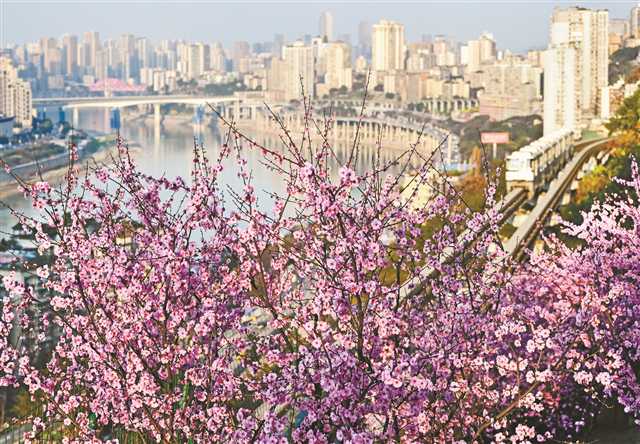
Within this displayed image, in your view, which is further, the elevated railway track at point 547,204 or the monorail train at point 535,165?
the monorail train at point 535,165

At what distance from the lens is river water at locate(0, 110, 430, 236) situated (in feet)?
50.2

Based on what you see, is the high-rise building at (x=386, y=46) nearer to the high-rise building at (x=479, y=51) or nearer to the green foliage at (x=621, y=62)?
the high-rise building at (x=479, y=51)

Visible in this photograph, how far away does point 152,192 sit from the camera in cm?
147

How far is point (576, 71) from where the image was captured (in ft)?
68.0

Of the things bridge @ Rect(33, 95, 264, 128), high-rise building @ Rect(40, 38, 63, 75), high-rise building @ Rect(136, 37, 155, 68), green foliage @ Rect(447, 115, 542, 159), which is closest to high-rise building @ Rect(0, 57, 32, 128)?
bridge @ Rect(33, 95, 264, 128)

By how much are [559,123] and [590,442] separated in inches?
737

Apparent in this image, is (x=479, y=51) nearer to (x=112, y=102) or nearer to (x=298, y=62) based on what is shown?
(x=298, y=62)

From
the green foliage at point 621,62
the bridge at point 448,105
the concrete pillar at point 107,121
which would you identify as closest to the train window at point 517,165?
the green foliage at point 621,62

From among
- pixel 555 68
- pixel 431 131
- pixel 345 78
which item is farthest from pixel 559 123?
pixel 345 78

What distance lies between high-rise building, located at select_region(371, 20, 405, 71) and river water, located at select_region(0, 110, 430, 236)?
1556cm

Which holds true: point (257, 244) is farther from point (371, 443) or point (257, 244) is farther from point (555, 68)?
point (555, 68)

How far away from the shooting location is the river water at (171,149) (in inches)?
603

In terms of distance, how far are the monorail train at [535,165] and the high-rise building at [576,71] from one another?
9.69 metres

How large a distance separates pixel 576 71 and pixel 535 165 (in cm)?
1403
